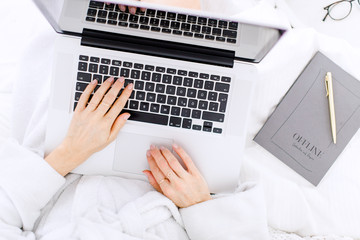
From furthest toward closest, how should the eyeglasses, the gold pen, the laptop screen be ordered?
the eyeglasses → the gold pen → the laptop screen

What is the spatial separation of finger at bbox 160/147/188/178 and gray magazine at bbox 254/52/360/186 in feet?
0.76

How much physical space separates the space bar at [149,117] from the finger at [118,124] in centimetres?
2

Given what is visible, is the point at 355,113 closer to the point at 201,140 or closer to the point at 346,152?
the point at 346,152

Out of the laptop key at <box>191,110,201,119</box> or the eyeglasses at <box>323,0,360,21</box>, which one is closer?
the laptop key at <box>191,110,201,119</box>

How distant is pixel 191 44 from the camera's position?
0.72m

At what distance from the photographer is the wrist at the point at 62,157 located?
73 cm

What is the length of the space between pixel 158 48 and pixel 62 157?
0.33 m

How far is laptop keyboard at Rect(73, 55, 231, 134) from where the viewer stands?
729mm

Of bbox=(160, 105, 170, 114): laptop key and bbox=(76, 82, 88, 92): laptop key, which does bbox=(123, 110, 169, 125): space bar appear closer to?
bbox=(160, 105, 170, 114): laptop key

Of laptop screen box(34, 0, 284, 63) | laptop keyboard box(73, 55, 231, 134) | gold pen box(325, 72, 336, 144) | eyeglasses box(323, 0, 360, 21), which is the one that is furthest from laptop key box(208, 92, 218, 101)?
eyeglasses box(323, 0, 360, 21)

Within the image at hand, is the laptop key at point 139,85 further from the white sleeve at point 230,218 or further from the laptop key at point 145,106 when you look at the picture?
the white sleeve at point 230,218

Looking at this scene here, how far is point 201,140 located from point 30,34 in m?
0.60

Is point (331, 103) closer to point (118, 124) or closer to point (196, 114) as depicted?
point (196, 114)

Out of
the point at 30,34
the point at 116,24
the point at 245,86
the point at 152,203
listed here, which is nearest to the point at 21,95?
the point at 30,34
